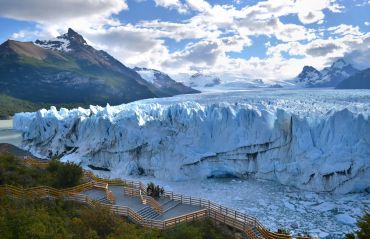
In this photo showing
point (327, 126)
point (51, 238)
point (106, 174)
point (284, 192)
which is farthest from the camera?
point (106, 174)

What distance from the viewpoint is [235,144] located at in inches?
959

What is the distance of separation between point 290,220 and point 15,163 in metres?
13.6

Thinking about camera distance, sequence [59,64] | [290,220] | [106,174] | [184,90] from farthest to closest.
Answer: [184,90]
[59,64]
[106,174]
[290,220]

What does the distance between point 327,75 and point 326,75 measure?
48cm

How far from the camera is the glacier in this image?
20.8 metres

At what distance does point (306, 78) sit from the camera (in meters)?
180

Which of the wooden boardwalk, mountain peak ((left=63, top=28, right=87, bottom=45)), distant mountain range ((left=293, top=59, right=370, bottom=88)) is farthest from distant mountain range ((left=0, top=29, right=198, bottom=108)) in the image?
the wooden boardwalk

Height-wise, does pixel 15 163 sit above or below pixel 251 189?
above

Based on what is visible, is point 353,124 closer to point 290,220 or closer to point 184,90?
point 290,220

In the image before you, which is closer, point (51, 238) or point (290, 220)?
point (51, 238)

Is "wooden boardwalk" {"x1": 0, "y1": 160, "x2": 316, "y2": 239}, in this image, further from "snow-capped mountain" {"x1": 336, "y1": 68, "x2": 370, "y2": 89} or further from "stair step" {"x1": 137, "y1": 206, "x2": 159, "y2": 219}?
"snow-capped mountain" {"x1": 336, "y1": 68, "x2": 370, "y2": 89}

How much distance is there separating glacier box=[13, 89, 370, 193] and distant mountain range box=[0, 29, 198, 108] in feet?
→ 234

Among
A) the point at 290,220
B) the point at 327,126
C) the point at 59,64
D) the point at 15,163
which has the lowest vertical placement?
the point at 290,220

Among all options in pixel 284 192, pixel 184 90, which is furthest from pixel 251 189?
pixel 184 90
